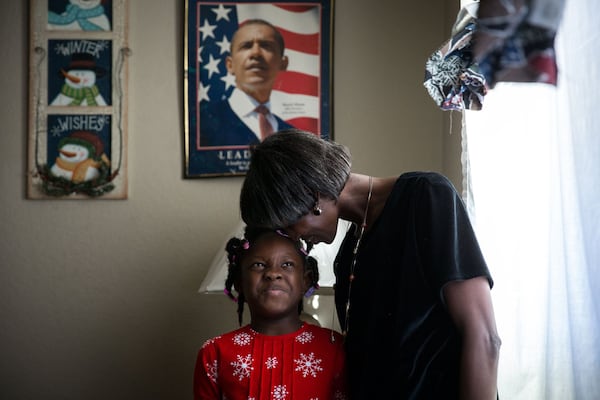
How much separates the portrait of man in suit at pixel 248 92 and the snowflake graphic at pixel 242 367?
48.3 inches

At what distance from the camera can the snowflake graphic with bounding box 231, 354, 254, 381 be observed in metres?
1.68

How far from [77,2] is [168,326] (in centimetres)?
148

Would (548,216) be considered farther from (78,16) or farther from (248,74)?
(78,16)

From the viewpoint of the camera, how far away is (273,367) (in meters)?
1.68

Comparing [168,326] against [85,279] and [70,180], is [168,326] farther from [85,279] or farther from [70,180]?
[70,180]

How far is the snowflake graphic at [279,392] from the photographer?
5.41ft

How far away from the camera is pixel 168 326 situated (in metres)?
2.71

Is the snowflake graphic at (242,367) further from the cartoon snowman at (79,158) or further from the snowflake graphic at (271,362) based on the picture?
the cartoon snowman at (79,158)

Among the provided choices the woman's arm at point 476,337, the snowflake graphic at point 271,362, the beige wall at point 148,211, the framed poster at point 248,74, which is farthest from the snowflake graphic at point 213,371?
the framed poster at point 248,74

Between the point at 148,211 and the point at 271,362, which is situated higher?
the point at 148,211

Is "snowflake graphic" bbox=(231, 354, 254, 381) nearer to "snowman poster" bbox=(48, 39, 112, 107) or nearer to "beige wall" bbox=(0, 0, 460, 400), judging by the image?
"beige wall" bbox=(0, 0, 460, 400)

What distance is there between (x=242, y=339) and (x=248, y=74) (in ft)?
4.44

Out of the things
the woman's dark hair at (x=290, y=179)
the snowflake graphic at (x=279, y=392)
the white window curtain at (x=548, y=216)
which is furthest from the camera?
the snowflake graphic at (x=279, y=392)

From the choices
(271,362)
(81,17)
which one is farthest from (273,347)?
(81,17)
